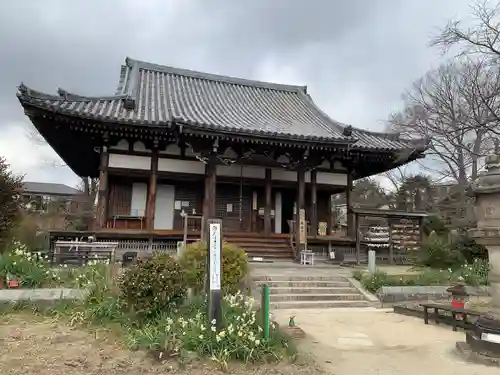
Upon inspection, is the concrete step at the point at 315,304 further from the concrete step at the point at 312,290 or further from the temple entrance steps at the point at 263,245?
the temple entrance steps at the point at 263,245

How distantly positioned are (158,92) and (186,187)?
496 centimetres

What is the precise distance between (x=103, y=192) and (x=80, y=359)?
9.95m

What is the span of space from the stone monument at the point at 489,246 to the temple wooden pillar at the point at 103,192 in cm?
1146

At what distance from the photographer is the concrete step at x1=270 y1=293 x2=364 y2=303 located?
9555mm

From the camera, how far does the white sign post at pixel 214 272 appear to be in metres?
5.32

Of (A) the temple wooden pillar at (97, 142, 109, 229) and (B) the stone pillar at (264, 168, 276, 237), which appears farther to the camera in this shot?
(B) the stone pillar at (264, 168, 276, 237)

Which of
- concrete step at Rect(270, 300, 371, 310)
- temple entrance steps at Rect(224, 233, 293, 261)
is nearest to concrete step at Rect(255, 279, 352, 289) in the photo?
concrete step at Rect(270, 300, 371, 310)

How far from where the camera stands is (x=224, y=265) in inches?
321

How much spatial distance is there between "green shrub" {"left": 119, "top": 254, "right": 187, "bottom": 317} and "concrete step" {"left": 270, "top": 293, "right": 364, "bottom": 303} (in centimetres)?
397

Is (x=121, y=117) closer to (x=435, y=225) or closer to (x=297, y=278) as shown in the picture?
(x=297, y=278)

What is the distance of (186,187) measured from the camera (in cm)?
1645

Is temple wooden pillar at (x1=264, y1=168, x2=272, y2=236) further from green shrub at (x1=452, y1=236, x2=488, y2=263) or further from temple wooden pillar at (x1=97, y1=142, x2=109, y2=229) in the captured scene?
green shrub at (x1=452, y1=236, x2=488, y2=263)

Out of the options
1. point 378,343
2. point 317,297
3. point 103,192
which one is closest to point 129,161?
point 103,192

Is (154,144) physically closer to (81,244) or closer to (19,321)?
(81,244)
